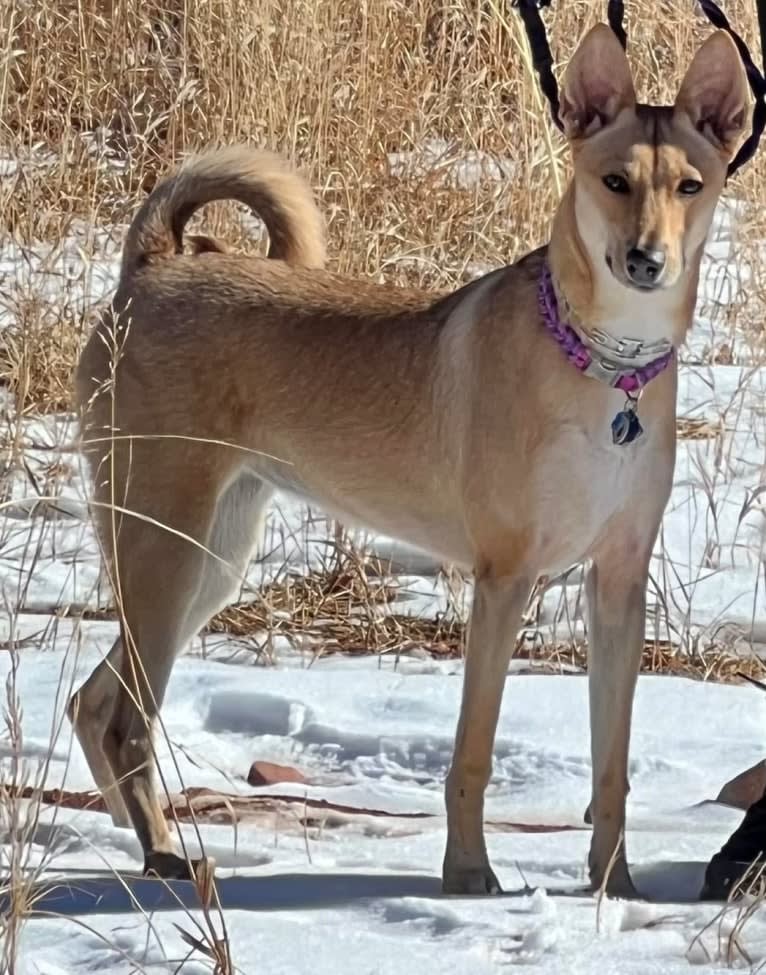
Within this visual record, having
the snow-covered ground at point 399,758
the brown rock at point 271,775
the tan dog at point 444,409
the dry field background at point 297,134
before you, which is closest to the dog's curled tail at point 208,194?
the tan dog at point 444,409

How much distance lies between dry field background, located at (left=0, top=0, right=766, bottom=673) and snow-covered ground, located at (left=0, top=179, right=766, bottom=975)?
0.24 meters

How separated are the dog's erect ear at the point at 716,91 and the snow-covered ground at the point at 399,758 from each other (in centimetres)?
137

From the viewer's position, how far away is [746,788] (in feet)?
13.3

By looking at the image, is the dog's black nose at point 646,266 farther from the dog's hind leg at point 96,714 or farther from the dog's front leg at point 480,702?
the dog's hind leg at point 96,714

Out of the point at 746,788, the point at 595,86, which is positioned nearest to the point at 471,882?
the point at 746,788

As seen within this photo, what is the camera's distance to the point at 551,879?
12.1ft

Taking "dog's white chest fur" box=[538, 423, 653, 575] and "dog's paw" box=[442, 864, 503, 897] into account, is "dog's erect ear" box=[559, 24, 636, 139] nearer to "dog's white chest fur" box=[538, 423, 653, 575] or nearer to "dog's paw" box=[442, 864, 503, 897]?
"dog's white chest fur" box=[538, 423, 653, 575]

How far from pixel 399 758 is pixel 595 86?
5.45 ft

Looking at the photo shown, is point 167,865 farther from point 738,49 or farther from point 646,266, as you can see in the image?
point 738,49

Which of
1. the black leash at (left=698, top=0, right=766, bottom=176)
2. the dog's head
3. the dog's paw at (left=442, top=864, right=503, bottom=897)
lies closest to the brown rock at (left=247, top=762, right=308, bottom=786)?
the dog's paw at (left=442, top=864, right=503, bottom=897)

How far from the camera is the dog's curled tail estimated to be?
4367mm

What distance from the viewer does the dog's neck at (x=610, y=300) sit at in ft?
11.6

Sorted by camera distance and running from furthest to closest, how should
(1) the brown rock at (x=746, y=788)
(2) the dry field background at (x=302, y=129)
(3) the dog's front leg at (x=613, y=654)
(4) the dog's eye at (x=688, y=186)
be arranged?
1. (2) the dry field background at (x=302, y=129)
2. (1) the brown rock at (x=746, y=788)
3. (3) the dog's front leg at (x=613, y=654)
4. (4) the dog's eye at (x=688, y=186)

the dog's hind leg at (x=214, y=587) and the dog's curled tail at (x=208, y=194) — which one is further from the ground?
the dog's curled tail at (x=208, y=194)
